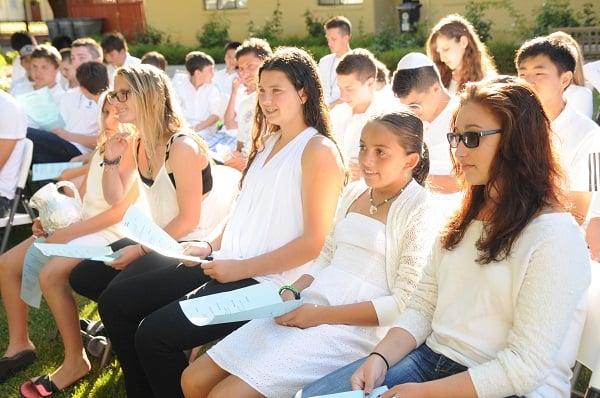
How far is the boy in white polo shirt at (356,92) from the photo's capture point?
490 cm

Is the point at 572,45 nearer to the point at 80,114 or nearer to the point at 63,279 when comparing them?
the point at 63,279

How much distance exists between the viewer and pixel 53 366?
4.12 metres

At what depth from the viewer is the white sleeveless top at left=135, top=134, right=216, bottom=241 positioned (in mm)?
3625

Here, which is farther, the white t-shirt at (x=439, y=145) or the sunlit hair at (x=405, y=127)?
the white t-shirt at (x=439, y=145)

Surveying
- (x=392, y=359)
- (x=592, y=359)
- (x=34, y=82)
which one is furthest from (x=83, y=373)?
(x=34, y=82)

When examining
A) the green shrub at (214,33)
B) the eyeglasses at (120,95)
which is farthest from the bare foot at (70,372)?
the green shrub at (214,33)

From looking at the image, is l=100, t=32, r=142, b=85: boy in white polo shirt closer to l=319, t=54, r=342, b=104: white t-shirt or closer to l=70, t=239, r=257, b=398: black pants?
l=319, t=54, r=342, b=104: white t-shirt

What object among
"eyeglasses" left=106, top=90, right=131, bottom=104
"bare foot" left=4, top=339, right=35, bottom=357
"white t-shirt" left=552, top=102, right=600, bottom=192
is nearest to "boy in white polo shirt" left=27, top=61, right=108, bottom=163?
"bare foot" left=4, top=339, right=35, bottom=357

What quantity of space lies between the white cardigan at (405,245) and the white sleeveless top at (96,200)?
6.24 feet

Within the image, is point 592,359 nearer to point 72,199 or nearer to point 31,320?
point 72,199

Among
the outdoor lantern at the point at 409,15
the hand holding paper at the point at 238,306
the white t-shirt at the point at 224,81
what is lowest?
the hand holding paper at the point at 238,306

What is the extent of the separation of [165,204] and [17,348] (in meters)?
1.26

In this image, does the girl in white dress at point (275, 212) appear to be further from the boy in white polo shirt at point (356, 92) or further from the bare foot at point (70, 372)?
the boy in white polo shirt at point (356, 92)

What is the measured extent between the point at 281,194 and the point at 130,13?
77.2ft
